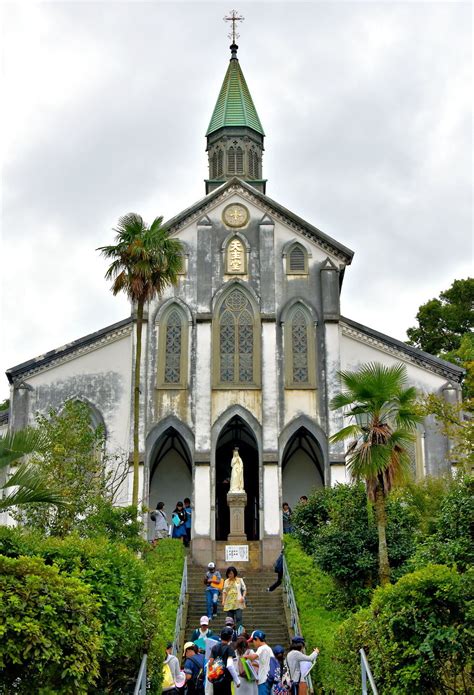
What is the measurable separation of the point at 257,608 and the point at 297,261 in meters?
14.7

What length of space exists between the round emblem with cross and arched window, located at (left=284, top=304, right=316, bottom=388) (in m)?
3.82

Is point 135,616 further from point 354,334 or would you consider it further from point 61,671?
point 354,334

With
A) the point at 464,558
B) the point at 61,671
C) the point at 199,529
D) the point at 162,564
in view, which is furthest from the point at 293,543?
the point at 61,671

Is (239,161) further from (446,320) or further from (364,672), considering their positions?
(364,672)

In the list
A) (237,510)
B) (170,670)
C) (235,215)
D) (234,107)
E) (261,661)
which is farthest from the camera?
(234,107)

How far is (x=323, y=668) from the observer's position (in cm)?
1545

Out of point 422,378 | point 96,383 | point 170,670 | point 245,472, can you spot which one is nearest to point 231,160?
point 96,383

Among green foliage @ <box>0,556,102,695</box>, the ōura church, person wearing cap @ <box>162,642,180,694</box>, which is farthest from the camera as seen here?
the ōura church

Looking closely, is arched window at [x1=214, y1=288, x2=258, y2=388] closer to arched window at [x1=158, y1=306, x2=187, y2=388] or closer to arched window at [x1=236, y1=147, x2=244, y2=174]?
arched window at [x1=158, y1=306, x2=187, y2=388]

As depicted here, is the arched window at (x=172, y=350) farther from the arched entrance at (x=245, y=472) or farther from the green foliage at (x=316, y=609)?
the green foliage at (x=316, y=609)

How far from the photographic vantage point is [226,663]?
46.3 ft

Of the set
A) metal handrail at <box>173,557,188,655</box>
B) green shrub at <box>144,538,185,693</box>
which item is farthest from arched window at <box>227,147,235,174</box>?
metal handrail at <box>173,557,188,655</box>

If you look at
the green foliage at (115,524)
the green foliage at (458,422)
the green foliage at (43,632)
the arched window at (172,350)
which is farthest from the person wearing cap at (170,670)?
the arched window at (172,350)

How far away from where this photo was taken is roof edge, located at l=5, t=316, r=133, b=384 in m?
33.0
